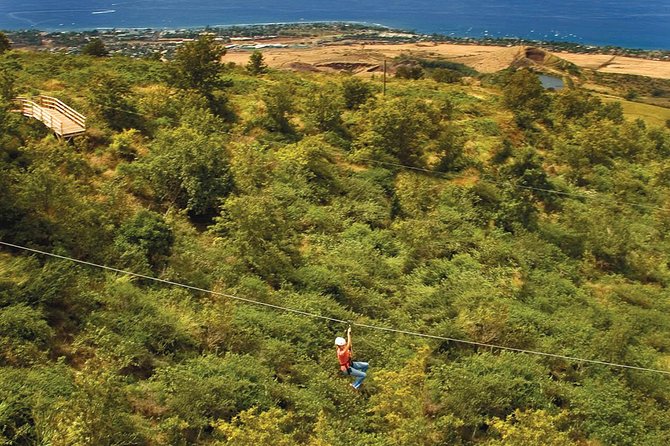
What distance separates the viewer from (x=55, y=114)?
18.4m

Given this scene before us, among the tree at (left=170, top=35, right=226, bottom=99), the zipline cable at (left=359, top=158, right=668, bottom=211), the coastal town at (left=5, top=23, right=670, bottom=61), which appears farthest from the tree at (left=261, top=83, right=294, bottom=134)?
the coastal town at (left=5, top=23, right=670, bottom=61)

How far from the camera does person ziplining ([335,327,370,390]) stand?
390 inches

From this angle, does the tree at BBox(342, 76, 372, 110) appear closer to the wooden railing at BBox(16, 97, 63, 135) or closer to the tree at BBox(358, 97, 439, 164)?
the tree at BBox(358, 97, 439, 164)

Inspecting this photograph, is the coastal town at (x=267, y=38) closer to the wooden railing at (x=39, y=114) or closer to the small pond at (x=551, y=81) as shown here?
the small pond at (x=551, y=81)

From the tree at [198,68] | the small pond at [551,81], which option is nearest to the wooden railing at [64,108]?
the tree at [198,68]

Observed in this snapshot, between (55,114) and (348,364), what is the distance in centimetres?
1540

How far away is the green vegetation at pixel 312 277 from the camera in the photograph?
917 cm

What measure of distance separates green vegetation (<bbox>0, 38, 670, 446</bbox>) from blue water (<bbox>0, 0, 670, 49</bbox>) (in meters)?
103

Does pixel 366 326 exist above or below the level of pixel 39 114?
below

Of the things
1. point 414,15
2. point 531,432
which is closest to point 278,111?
point 531,432

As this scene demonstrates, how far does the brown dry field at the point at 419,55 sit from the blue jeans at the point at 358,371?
57.1 m

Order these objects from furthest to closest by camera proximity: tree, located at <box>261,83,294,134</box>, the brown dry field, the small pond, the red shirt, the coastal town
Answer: the coastal town, the brown dry field, the small pond, tree, located at <box>261,83,294,134</box>, the red shirt

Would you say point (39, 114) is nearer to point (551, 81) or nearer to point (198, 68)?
point (198, 68)

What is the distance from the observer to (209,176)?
624 inches
